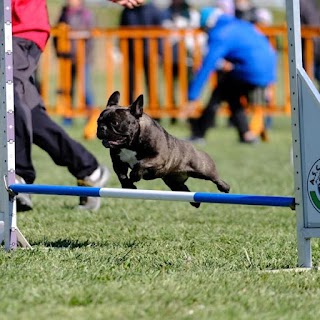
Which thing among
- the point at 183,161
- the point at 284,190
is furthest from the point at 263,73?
the point at 183,161

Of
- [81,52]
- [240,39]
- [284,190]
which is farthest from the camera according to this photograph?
[81,52]

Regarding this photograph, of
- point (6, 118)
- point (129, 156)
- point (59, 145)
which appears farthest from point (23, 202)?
point (129, 156)

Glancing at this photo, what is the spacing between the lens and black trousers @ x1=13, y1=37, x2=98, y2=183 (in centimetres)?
662

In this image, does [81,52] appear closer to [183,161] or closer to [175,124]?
[175,124]

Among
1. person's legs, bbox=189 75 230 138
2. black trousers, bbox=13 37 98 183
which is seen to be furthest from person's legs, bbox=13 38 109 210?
person's legs, bbox=189 75 230 138

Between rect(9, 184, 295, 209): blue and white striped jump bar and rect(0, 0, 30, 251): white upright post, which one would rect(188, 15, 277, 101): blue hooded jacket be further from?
rect(9, 184, 295, 209): blue and white striped jump bar

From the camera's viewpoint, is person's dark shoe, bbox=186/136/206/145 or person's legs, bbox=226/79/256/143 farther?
person's legs, bbox=226/79/256/143

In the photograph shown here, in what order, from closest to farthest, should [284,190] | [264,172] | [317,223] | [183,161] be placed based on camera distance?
1. [317,223]
2. [183,161]
3. [284,190]
4. [264,172]

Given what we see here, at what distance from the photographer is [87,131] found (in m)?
14.1

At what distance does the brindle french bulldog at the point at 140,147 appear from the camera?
5289 mm

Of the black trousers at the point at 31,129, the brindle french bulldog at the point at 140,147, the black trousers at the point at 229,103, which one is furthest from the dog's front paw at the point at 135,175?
the black trousers at the point at 229,103

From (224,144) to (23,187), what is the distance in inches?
332

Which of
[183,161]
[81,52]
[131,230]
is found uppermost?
[81,52]

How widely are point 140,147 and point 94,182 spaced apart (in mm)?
2070
